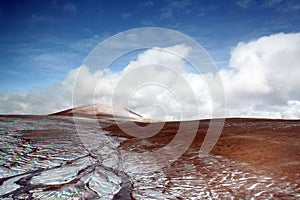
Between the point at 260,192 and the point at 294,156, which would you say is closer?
the point at 260,192

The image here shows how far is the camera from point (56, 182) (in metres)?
10.9

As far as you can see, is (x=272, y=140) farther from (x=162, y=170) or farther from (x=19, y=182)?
(x=19, y=182)

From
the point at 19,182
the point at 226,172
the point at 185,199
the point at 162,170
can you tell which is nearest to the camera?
the point at 185,199

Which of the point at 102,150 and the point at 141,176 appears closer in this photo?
the point at 141,176

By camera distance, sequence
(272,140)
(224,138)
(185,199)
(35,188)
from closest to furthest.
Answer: (185,199) → (35,188) → (272,140) → (224,138)

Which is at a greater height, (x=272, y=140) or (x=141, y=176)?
(x=272, y=140)

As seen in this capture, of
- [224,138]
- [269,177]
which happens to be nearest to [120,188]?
[269,177]

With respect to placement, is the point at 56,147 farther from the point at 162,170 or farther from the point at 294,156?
the point at 294,156

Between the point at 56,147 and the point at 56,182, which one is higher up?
the point at 56,147

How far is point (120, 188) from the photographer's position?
10727mm

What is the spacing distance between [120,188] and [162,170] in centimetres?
290

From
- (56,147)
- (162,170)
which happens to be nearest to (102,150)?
(56,147)

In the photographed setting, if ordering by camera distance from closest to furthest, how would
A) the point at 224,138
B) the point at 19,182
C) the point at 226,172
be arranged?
1. the point at 19,182
2. the point at 226,172
3. the point at 224,138

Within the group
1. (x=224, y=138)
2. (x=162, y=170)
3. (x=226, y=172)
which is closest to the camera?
(x=226, y=172)
